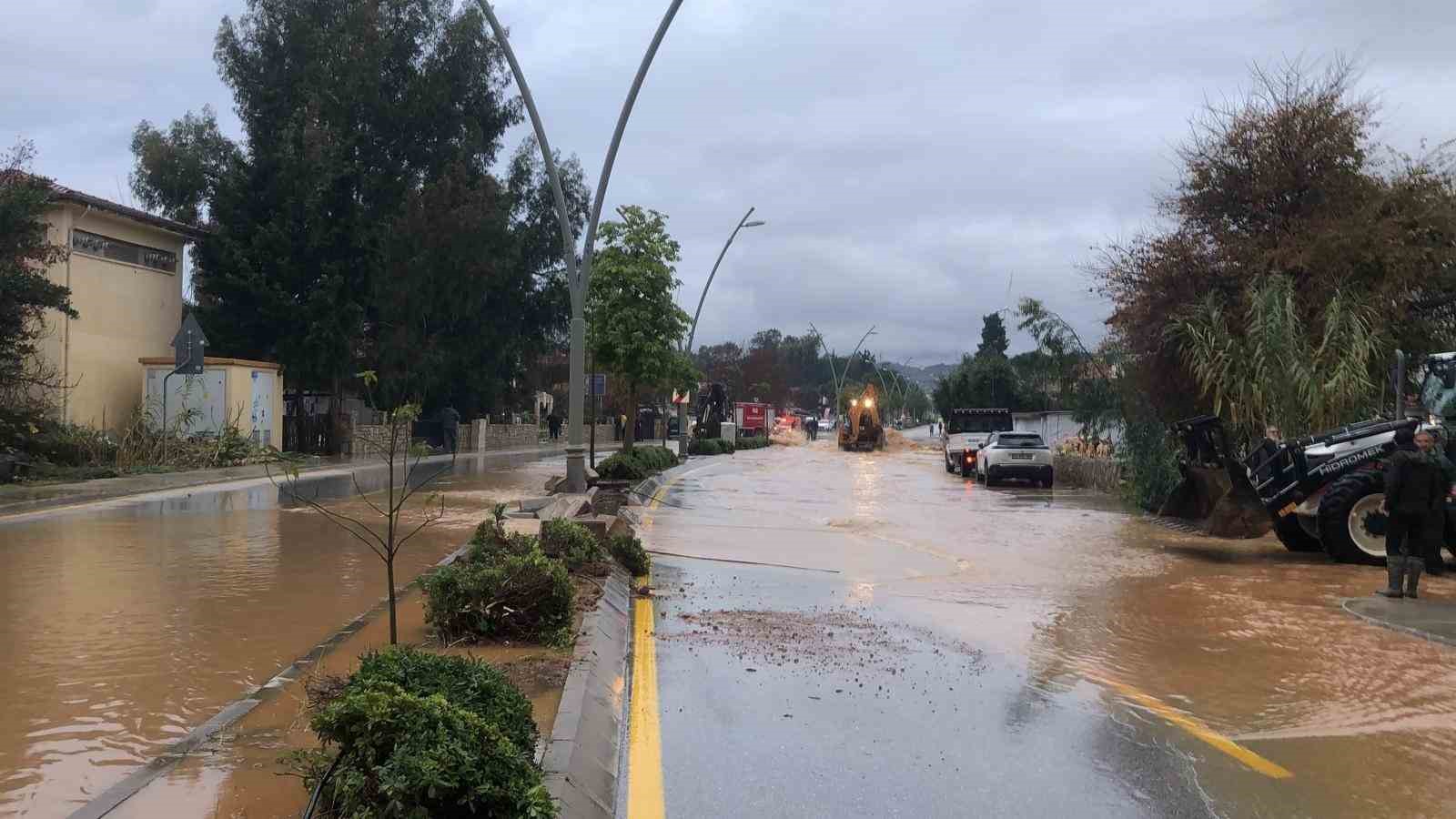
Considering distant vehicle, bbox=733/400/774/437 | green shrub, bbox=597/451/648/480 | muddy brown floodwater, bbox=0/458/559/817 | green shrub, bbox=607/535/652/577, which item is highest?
distant vehicle, bbox=733/400/774/437

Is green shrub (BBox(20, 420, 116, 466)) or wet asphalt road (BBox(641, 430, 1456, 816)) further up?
green shrub (BBox(20, 420, 116, 466))

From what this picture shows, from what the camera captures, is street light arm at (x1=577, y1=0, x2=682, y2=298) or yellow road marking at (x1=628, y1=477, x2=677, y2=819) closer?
yellow road marking at (x1=628, y1=477, x2=677, y2=819)

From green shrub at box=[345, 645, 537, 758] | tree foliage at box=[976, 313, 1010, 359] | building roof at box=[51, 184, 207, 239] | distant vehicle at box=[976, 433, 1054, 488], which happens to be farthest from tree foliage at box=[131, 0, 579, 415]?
tree foliage at box=[976, 313, 1010, 359]

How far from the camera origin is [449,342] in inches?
1668

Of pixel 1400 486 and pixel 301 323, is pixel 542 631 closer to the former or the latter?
pixel 1400 486

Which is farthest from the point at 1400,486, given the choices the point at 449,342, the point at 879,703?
the point at 449,342

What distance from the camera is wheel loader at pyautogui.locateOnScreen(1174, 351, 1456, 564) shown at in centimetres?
1362

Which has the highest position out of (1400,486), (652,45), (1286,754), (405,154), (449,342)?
(405,154)

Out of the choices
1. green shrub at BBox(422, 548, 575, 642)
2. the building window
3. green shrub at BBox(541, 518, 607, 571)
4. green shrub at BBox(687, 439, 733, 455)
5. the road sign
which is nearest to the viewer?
green shrub at BBox(422, 548, 575, 642)

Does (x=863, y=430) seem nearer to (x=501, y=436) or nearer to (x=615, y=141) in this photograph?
(x=501, y=436)

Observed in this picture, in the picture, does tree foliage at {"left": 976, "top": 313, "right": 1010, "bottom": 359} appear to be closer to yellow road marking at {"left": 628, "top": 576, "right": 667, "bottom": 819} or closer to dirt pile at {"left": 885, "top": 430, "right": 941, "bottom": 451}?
dirt pile at {"left": 885, "top": 430, "right": 941, "bottom": 451}

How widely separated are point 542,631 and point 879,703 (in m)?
2.42

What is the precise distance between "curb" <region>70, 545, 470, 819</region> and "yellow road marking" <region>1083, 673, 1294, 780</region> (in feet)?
17.1

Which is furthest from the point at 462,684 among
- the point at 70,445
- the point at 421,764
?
the point at 70,445
